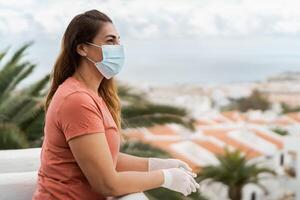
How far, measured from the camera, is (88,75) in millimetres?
2074

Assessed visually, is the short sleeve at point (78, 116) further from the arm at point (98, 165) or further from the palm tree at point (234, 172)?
the palm tree at point (234, 172)

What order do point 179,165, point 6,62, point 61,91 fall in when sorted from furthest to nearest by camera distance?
point 6,62 < point 179,165 < point 61,91

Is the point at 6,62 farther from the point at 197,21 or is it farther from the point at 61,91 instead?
the point at 61,91

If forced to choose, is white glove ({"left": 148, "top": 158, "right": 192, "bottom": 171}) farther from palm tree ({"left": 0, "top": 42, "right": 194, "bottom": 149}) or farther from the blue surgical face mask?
palm tree ({"left": 0, "top": 42, "right": 194, "bottom": 149})

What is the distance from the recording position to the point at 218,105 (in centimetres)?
563

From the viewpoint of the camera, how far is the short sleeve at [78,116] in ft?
6.23

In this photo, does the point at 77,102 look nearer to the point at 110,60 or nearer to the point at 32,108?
the point at 110,60

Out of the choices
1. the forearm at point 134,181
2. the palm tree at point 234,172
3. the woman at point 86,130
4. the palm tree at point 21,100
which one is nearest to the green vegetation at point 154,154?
the palm tree at point 21,100

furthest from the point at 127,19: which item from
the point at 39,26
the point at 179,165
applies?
the point at 179,165

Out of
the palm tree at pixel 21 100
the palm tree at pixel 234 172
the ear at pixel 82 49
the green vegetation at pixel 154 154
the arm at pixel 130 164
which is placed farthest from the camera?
the palm tree at pixel 234 172

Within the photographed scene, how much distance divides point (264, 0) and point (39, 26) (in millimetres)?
2219

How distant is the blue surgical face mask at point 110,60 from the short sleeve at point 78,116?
19 cm

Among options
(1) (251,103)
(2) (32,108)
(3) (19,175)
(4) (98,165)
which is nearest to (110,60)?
(4) (98,165)

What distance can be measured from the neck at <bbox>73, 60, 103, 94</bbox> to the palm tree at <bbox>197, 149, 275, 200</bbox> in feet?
12.4
